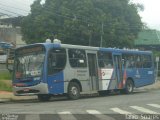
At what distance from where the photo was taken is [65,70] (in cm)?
2420

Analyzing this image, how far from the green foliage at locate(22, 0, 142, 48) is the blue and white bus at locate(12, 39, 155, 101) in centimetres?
1974

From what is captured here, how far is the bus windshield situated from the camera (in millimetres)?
23344

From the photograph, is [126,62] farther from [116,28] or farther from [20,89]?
[116,28]

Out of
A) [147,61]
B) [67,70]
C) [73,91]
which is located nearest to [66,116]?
[67,70]

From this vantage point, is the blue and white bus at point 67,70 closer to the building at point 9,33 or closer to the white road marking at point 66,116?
the white road marking at point 66,116

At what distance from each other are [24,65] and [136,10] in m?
32.7

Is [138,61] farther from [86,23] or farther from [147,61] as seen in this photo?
[86,23]

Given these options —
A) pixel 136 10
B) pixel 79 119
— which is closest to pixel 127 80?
pixel 79 119

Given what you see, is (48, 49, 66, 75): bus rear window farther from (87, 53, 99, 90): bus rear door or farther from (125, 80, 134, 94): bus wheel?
(125, 80, 134, 94): bus wheel

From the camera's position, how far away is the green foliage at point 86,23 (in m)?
49.8

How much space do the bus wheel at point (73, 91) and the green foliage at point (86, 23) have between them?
24.4 metres

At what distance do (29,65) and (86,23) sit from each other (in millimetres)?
Result: 26564

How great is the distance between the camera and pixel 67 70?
24.4m

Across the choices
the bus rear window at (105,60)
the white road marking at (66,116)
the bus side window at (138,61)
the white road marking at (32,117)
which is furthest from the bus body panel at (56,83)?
the bus side window at (138,61)
